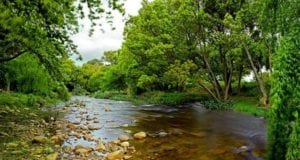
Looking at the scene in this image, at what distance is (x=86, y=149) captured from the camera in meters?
15.0

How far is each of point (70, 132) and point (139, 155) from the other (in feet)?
20.1

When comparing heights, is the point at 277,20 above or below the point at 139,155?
above

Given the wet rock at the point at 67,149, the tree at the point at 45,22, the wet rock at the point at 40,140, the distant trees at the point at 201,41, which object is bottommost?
the wet rock at the point at 67,149

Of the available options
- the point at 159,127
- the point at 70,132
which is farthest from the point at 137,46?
the point at 70,132

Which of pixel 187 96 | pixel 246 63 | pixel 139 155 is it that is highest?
pixel 246 63

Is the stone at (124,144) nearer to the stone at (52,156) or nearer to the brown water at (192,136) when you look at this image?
the brown water at (192,136)

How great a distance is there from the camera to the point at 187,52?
39.0 metres

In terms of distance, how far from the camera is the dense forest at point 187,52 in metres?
9.48

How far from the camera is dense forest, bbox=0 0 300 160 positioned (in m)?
9.48

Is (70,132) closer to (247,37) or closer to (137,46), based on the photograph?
(247,37)

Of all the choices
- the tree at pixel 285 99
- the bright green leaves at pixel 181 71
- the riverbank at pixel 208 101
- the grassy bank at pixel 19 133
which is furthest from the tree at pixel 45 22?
the bright green leaves at pixel 181 71

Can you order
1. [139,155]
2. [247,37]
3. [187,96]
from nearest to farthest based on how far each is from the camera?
[139,155], [247,37], [187,96]

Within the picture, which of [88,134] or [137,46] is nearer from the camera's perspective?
[88,134]

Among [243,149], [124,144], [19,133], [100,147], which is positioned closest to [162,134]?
[124,144]
